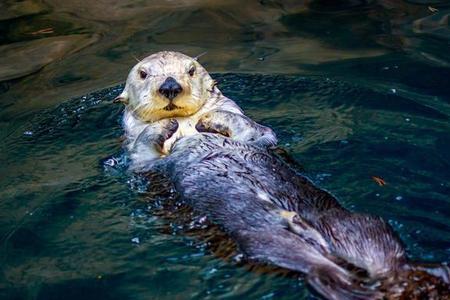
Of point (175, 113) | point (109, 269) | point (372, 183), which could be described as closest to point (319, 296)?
point (109, 269)

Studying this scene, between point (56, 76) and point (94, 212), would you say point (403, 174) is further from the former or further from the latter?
point (56, 76)

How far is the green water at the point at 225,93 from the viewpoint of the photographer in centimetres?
361

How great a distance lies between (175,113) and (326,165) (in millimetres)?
1045

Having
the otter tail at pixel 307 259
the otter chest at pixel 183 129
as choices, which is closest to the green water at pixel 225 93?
the otter tail at pixel 307 259

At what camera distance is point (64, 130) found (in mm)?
5562

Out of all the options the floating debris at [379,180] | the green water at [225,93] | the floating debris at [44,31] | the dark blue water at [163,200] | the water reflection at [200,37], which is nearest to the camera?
the dark blue water at [163,200]

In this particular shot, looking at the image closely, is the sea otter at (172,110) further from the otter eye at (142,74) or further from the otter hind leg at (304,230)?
the otter hind leg at (304,230)

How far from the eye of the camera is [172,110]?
482 cm

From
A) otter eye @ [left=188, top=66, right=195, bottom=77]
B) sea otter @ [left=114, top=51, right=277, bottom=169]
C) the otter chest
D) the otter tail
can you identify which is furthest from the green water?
otter eye @ [left=188, top=66, right=195, bottom=77]

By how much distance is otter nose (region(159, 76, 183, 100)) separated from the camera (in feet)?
15.3

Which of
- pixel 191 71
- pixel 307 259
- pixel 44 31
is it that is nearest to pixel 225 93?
pixel 191 71

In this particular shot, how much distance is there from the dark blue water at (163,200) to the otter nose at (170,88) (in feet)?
1.84

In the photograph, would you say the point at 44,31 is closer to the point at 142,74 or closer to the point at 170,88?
the point at 142,74

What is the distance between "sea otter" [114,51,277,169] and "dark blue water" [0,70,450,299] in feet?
0.81
